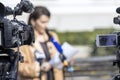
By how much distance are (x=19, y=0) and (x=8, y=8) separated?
0.48 metres

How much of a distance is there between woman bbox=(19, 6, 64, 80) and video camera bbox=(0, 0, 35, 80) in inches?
51.5

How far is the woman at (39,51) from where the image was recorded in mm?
6605

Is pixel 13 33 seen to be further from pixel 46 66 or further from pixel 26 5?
pixel 46 66

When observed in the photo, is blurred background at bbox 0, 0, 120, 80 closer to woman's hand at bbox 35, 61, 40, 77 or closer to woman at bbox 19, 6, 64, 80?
woman at bbox 19, 6, 64, 80

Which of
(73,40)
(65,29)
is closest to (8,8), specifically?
(73,40)

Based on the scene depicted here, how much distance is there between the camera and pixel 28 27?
5289 millimetres

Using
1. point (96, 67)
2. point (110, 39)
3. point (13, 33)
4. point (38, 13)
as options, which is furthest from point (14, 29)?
point (96, 67)

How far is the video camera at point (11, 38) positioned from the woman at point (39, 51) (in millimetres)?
1307

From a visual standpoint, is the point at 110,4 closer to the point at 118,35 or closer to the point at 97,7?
the point at 97,7

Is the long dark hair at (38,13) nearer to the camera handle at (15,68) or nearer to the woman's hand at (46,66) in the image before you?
the woman's hand at (46,66)

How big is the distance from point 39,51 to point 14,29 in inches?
63.3

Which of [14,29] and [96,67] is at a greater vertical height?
[14,29]

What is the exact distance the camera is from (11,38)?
16.5ft

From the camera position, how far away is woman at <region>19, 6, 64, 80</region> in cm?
661
